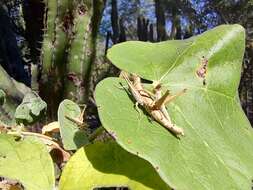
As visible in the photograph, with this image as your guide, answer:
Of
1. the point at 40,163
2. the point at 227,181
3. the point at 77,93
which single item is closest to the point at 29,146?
the point at 40,163

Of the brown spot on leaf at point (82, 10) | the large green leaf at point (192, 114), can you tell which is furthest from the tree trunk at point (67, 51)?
the large green leaf at point (192, 114)

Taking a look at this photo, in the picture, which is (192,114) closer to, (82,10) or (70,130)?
(70,130)

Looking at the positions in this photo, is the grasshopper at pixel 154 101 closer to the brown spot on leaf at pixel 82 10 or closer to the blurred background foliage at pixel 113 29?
the blurred background foliage at pixel 113 29

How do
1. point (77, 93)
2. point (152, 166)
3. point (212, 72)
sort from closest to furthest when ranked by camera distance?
1. point (152, 166)
2. point (212, 72)
3. point (77, 93)

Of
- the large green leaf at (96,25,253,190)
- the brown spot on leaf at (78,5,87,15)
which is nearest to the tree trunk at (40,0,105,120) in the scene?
the brown spot on leaf at (78,5,87,15)

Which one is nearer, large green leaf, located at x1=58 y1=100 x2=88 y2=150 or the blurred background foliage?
large green leaf, located at x1=58 y1=100 x2=88 y2=150

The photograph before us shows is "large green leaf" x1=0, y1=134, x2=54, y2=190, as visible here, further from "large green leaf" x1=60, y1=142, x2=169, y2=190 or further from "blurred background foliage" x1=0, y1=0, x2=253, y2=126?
"blurred background foliage" x1=0, y1=0, x2=253, y2=126

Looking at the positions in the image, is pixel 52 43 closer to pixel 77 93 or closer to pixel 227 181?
pixel 77 93

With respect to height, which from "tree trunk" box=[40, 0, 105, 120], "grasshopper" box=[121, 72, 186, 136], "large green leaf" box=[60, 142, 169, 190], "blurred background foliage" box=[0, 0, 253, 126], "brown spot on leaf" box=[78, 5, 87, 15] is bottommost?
"blurred background foliage" box=[0, 0, 253, 126]
